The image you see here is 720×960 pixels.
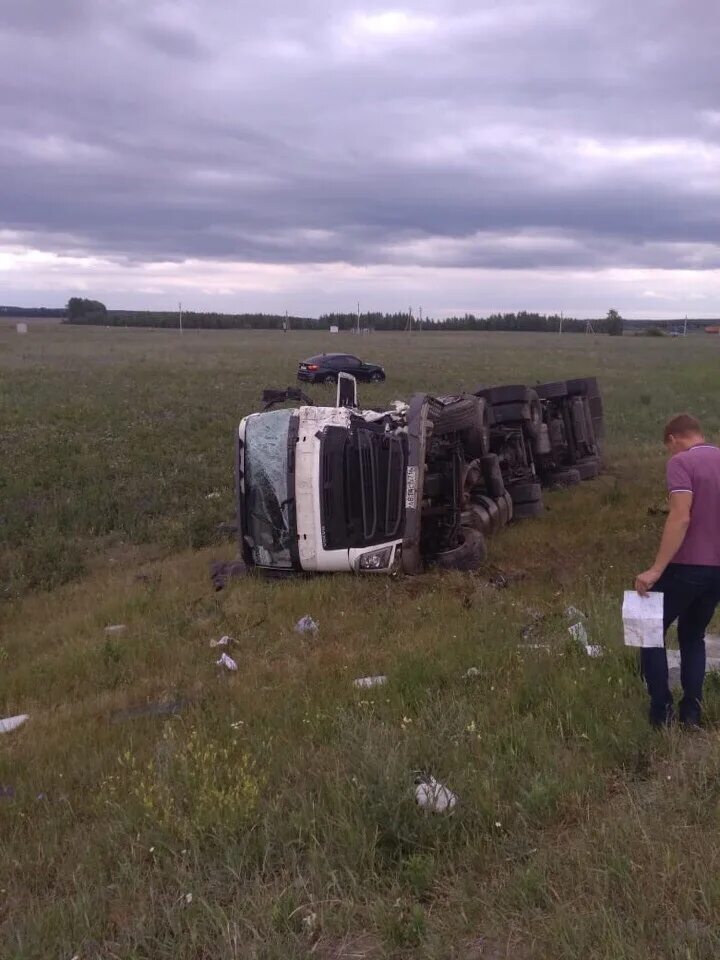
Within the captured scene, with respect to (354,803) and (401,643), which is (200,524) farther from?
(354,803)

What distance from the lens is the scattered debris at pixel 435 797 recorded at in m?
3.46

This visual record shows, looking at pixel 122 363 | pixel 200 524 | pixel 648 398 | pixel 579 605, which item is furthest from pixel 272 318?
pixel 579 605

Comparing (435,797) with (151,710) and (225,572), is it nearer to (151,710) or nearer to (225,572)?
(151,710)

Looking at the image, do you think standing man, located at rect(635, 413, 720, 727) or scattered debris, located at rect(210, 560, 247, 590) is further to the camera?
scattered debris, located at rect(210, 560, 247, 590)

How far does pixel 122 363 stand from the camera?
33.1 metres

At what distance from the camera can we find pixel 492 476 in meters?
9.38

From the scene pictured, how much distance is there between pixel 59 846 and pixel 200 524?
8.48 m

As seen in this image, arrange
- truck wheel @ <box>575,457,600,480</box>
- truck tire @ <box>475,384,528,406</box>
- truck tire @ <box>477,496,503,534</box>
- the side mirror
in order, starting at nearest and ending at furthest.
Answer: truck tire @ <box>477,496,503,534</box>, the side mirror, truck tire @ <box>475,384,528,406</box>, truck wheel @ <box>575,457,600,480</box>

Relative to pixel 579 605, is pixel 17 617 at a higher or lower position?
lower

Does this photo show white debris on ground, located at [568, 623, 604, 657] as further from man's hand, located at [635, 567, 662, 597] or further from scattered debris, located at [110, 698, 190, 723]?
scattered debris, located at [110, 698, 190, 723]

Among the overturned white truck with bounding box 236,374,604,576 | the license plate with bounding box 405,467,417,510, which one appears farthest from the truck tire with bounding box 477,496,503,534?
the license plate with bounding box 405,467,417,510

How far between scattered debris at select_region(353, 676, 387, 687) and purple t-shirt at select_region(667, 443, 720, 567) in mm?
1980

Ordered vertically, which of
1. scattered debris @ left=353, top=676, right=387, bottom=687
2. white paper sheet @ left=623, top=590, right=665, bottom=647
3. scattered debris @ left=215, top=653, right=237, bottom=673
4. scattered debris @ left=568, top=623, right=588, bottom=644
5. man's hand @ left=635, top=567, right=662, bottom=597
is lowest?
scattered debris @ left=215, top=653, right=237, bottom=673

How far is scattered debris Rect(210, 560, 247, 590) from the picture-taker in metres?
8.49
